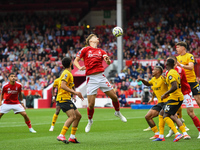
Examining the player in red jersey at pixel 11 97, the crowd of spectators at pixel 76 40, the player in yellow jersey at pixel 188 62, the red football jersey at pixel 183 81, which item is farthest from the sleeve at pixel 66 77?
the crowd of spectators at pixel 76 40

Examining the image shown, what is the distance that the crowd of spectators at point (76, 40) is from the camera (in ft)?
103

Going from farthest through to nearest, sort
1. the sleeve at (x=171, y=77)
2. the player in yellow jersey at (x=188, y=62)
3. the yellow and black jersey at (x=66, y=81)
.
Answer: the player in yellow jersey at (x=188, y=62) → the yellow and black jersey at (x=66, y=81) → the sleeve at (x=171, y=77)

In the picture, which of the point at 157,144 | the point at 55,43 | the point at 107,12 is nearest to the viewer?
the point at 157,144

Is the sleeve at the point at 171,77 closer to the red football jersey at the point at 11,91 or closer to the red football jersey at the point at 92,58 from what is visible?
the red football jersey at the point at 92,58

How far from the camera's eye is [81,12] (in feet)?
140

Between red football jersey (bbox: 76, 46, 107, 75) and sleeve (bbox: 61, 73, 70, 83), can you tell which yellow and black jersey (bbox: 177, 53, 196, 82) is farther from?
sleeve (bbox: 61, 73, 70, 83)

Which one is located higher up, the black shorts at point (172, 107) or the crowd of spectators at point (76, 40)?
the crowd of spectators at point (76, 40)

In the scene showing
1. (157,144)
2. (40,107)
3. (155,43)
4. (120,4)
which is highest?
(120,4)

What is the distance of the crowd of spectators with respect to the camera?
31.5 meters

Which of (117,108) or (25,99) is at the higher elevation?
(117,108)

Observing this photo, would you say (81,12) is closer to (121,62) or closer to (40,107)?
(121,62)

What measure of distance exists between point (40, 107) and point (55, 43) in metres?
9.06

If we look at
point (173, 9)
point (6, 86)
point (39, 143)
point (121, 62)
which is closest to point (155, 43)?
point (121, 62)

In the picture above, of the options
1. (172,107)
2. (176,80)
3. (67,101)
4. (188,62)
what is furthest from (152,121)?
(67,101)
